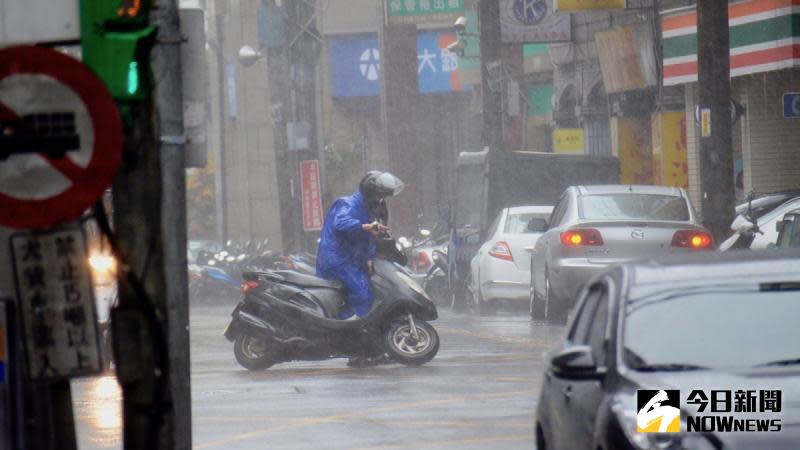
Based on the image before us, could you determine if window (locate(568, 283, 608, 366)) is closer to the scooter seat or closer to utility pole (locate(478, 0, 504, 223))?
the scooter seat

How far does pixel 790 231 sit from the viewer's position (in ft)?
58.1

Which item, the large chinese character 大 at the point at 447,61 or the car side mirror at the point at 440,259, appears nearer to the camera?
the car side mirror at the point at 440,259

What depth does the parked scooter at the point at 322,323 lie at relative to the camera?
52.3 ft

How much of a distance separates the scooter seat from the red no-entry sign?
9920mm

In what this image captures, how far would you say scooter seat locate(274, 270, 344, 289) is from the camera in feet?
53.2

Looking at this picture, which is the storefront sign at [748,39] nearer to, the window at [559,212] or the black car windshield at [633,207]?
the window at [559,212]

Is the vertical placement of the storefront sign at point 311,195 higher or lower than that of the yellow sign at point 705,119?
lower

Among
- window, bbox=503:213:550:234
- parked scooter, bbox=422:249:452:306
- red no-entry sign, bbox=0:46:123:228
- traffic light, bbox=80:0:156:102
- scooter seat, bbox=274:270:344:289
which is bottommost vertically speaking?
parked scooter, bbox=422:249:452:306

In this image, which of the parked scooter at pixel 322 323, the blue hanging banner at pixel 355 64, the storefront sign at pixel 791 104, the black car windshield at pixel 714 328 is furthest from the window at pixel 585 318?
the blue hanging banner at pixel 355 64

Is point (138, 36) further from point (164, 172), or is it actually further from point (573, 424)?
point (573, 424)

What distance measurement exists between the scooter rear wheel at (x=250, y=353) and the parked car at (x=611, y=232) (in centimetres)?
464

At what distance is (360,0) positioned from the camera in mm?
52188

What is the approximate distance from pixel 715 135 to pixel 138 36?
16.3 meters

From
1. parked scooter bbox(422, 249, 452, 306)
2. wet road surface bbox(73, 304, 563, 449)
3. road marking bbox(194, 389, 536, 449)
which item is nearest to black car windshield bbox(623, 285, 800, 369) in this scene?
wet road surface bbox(73, 304, 563, 449)
